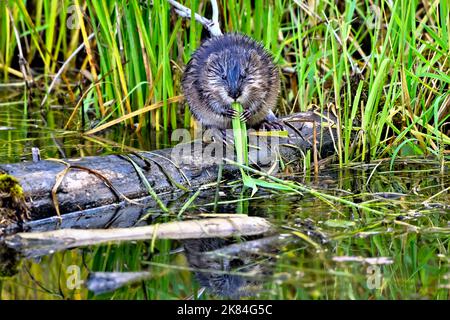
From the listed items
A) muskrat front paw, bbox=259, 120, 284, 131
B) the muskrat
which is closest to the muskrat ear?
the muskrat

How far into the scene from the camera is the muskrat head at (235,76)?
4551 mm

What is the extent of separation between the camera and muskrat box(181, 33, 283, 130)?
15.2 ft

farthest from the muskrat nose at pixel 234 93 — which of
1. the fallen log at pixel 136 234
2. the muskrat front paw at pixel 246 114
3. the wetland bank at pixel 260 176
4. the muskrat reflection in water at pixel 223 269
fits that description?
the muskrat reflection in water at pixel 223 269

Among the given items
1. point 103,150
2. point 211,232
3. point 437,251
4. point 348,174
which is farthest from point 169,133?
point 437,251

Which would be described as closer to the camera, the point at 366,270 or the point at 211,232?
the point at 366,270

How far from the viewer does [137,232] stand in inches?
133

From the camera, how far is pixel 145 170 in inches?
163

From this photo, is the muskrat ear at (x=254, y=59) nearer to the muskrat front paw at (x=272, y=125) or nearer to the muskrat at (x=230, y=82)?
the muskrat at (x=230, y=82)

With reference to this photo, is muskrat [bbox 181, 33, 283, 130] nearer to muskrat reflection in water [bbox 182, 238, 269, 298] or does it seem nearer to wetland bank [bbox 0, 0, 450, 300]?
wetland bank [bbox 0, 0, 450, 300]

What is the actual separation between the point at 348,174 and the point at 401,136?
0.41 metres

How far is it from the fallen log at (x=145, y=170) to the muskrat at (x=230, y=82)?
21cm
